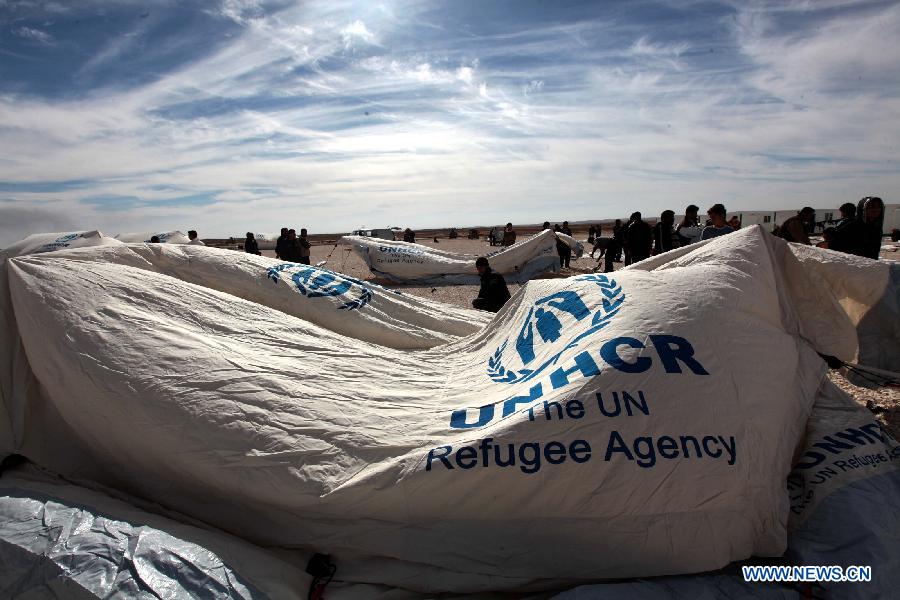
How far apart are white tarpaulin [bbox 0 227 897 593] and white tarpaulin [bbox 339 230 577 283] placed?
923cm

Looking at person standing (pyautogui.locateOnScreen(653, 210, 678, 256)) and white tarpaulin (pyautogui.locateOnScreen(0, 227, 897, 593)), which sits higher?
person standing (pyautogui.locateOnScreen(653, 210, 678, 256))

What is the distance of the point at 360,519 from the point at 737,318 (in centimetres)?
201

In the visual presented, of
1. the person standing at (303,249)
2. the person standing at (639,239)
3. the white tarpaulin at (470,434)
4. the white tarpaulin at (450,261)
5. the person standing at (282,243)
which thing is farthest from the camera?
the white tarpaulin at (450,261)

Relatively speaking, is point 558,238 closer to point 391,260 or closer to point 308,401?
point 391,260

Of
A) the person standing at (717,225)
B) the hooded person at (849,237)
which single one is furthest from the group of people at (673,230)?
the hooded person at (849,237)

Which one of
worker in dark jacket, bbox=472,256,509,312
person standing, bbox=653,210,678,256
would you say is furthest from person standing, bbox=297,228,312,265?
person standing, bbox=653,210,678,256

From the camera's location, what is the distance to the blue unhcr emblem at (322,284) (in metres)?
4.26

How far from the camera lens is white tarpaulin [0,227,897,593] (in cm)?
196

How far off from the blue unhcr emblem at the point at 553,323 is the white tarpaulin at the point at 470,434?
26 mm

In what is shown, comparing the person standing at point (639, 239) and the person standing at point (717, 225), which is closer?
the person standing at point (717, 225)

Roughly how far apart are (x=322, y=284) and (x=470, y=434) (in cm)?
265

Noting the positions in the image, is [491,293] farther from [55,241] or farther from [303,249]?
[55,241]

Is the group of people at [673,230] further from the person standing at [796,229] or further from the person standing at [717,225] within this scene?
the person standing at [796,229]

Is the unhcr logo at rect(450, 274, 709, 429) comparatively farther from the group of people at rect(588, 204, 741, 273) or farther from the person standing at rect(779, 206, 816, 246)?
the person standing at rect(779, 206, 816, 246)
